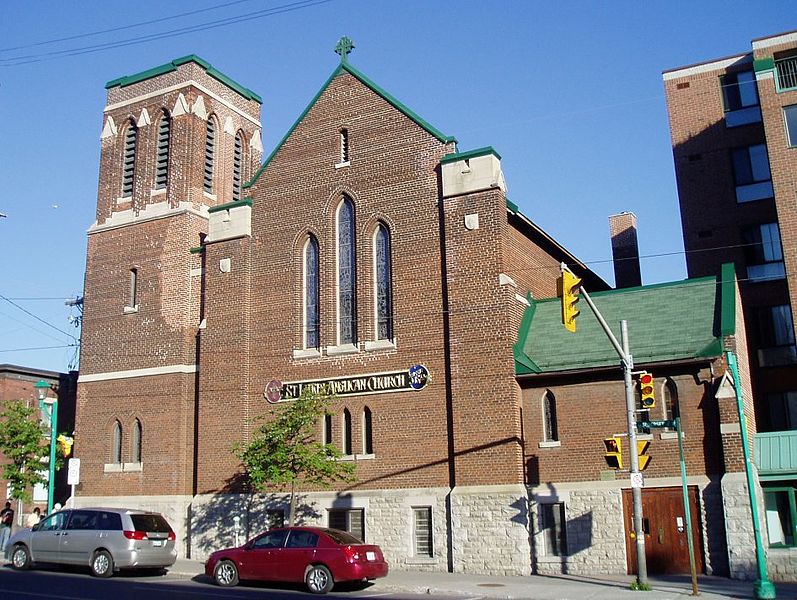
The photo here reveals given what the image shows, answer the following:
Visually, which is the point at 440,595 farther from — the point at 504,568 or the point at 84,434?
A: the point at 84,434

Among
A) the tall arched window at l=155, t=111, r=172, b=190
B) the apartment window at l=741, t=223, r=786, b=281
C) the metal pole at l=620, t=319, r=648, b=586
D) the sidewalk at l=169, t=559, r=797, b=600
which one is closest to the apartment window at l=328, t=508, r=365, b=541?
the sidewalk at l=169, t=559, r=797, b=600

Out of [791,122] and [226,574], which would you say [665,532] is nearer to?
[226,574]

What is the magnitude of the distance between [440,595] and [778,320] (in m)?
21.3

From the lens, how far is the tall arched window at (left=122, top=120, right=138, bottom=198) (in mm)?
34000

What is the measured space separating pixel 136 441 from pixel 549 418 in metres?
14.7

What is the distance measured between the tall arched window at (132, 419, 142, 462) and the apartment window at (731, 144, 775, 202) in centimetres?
2629

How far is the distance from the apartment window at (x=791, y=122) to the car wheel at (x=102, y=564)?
88.2 ft

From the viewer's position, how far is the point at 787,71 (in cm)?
3406

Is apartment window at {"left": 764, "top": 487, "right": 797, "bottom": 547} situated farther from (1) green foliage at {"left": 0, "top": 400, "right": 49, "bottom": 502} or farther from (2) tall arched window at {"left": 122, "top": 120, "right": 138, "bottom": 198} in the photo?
(2) tall arched window at {"left": 122, "top": 120, "right": 138, "bottom": 198}

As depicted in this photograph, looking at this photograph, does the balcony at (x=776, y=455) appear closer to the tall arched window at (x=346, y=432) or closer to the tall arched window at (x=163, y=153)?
the tall arched window at (x=346, y=432)

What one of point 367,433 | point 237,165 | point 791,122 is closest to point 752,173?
point 791,122

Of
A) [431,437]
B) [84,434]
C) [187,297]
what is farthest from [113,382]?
[431,437]

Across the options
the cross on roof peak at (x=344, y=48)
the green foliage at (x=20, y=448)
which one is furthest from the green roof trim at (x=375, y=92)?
the green foliage at (x=20, y=448)

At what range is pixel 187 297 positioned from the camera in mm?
30984
